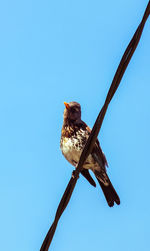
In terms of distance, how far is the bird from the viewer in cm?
616

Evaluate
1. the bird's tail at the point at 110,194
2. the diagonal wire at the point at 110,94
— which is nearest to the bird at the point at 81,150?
the bird's tail at the point at 110,194

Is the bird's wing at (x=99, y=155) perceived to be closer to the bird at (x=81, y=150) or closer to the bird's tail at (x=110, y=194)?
the bird at (x=81, y=150)

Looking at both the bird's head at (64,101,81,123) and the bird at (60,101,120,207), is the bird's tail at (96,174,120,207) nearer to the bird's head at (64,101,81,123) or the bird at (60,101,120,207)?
the bird at (60,101,120,207)

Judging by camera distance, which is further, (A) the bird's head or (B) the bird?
(A) the bird's head

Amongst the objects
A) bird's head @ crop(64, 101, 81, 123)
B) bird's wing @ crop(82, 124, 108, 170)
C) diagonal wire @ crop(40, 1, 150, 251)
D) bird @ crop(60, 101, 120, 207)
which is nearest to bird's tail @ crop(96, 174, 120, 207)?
bird @ crop(60, 101, 120, 207)

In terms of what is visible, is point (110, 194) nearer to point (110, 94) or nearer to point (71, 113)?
point (71, 113)

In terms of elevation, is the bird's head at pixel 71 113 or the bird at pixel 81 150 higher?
the bird's head at pixel 71 113

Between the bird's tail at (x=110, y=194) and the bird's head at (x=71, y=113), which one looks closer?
the bird's tail at (x=110, y=194)

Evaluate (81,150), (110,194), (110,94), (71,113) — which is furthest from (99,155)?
(110,94)

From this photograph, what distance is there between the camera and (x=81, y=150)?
615cm

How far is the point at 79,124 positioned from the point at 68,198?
275 centimetres

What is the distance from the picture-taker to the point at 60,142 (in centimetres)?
643

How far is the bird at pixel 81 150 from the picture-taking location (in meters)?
6.16

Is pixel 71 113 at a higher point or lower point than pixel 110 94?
higher
